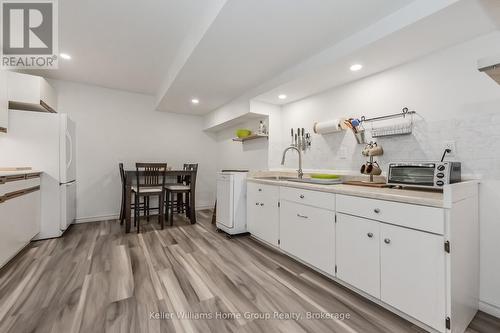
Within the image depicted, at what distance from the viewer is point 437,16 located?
1.35 meters

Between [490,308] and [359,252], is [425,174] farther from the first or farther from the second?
[490,308]

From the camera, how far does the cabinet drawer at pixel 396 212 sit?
119cm

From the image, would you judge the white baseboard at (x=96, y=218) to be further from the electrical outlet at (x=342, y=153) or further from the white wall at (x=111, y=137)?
the electrical outlet at (x=342, y=153)

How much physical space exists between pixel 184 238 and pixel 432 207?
103 inches

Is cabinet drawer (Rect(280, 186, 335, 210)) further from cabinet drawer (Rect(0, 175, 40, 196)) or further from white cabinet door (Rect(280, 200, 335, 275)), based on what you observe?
cabinet drawer (Rect(0, 175, 40, 196))

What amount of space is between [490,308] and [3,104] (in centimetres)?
483

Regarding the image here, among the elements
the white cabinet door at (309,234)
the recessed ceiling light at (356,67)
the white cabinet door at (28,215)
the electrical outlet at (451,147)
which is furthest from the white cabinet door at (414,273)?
the white cabinet door at (28,215)

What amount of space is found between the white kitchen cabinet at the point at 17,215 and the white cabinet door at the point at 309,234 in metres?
2.52

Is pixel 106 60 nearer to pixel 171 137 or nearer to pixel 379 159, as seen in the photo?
pixel 171 137

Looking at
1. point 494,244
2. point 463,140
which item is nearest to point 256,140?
point 463,140

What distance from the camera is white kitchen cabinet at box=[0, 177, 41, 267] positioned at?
191 cm

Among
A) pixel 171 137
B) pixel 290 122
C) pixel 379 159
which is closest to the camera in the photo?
pixel 379 159

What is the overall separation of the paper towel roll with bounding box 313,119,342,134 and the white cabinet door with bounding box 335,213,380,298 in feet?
3.63

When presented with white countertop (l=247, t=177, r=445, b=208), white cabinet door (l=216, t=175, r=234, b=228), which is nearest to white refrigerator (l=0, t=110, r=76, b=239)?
white cabinet door (l=216, t=175, r=234, b=228)
